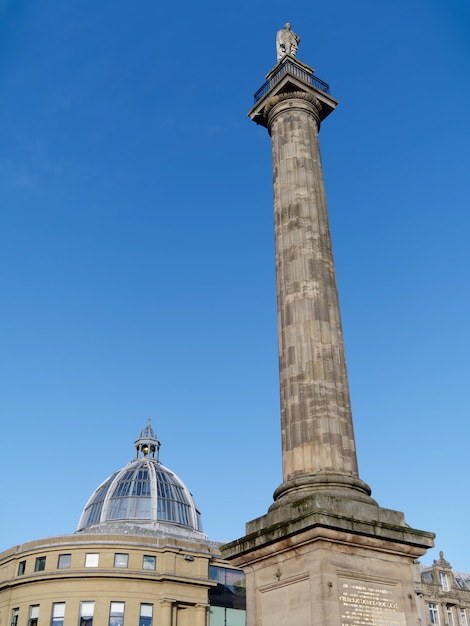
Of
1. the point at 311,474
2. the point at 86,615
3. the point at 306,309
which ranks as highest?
the point at 86,615

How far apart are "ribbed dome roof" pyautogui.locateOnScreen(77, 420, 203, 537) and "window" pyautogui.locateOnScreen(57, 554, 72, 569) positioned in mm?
7809

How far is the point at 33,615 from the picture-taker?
200ft

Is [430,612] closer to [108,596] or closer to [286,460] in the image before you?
[108,596]

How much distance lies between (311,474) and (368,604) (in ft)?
11.2

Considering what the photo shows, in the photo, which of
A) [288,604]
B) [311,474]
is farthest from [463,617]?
[288,604]

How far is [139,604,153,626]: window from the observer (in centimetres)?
6059

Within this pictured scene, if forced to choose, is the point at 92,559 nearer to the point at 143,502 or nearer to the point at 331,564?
the point at 143,502

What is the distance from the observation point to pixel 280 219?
2264cm

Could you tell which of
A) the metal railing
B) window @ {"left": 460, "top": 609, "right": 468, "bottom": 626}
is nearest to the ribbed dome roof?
window @ {"left": 460, "top": 609, "right": 468, "bottom": 626}

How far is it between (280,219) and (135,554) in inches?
1876

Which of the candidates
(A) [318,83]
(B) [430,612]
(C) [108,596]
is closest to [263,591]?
(A) [318,83]

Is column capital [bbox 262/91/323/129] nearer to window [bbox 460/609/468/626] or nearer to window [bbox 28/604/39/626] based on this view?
window [bbox 28/604/39/626]

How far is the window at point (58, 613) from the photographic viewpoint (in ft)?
196

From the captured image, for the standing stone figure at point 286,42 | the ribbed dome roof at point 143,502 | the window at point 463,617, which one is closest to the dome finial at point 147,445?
the ribbed dome roof at point 143,502
